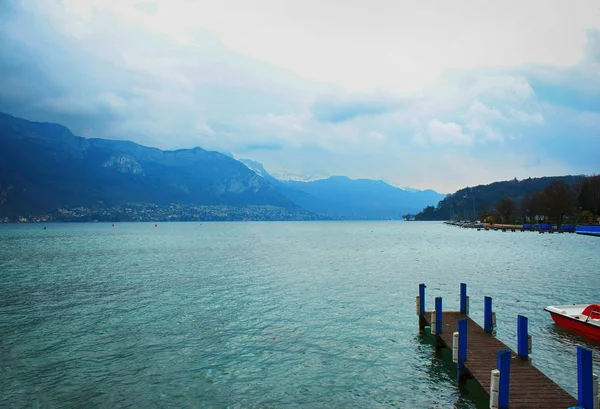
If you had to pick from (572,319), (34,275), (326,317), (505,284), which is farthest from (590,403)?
(34,275)

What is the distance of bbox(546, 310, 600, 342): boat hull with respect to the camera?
79.6 feet

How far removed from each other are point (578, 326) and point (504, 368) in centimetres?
1468

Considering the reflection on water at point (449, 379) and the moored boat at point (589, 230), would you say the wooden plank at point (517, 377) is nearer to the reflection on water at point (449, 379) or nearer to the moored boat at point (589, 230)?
the reflection on water at point (449, 379)

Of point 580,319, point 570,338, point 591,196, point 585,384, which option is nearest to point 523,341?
point 585,384

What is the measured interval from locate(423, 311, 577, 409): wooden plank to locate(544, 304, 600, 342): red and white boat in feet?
22.0

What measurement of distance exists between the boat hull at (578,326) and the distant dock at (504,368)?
6065 millimetres

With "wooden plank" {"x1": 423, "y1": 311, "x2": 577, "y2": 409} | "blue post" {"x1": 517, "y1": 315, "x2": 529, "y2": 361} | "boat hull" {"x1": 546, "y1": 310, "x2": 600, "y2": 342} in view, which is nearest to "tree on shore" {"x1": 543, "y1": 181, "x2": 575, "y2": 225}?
"boat hull" {"x1": 546, "y1": 310, "x2": 600, "y2": 342}

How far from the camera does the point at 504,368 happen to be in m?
14.5

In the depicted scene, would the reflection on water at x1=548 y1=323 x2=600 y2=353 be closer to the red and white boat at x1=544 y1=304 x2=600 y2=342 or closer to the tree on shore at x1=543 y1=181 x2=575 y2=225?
the red and white boat at x1=544 y1=304 x2=600 y2=342

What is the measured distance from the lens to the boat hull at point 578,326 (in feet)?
79.6

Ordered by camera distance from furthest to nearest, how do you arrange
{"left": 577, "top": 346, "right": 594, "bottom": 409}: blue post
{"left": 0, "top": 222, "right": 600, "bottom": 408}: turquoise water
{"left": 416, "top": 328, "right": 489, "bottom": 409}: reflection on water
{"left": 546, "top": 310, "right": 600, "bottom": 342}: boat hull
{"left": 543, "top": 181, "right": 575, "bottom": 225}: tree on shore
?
{"left": 543, "top": 181, "right": 575, "bottom": 225}: tree on shore, {"left": 546, "top": 310, "right": 600, "bottom": 342}: boat hull, {"left": 0, "top": 222, "right": 600, "bottom": 408}: turquoise water, {"left": 416, "top": 328, "right": 489, "bottom": 409}: reflection on water, {"left": 577, "top": 346, "right": 594, "bottom": 409}: blue post

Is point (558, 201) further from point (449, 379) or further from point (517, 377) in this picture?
point (517, 377)

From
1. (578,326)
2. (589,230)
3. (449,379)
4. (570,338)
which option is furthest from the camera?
(589,230)

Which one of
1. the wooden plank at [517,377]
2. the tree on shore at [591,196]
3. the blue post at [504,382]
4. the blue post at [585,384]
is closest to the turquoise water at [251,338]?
the wooden plank at [517,377]
